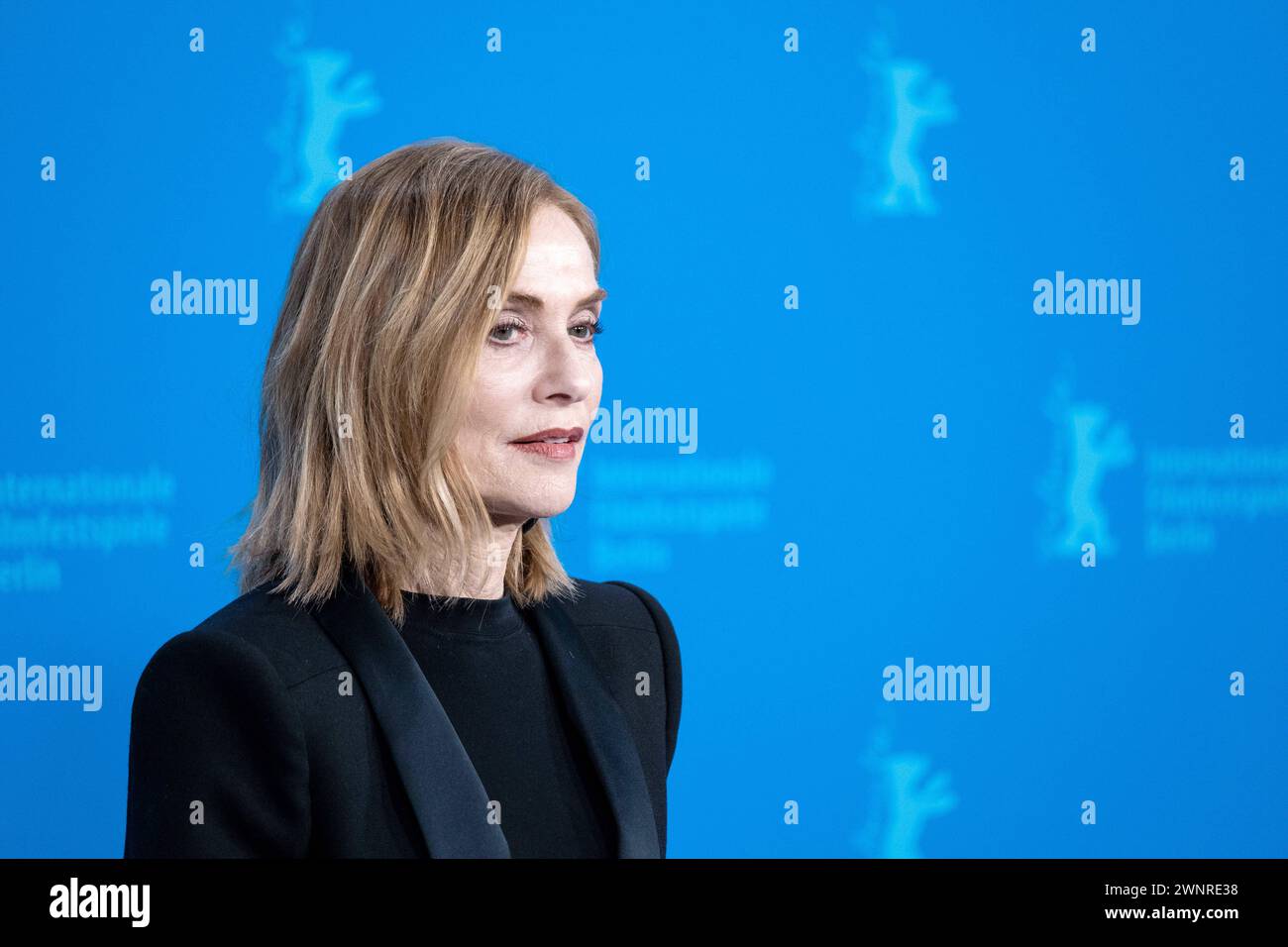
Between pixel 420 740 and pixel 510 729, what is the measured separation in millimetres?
150

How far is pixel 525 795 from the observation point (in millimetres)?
1307

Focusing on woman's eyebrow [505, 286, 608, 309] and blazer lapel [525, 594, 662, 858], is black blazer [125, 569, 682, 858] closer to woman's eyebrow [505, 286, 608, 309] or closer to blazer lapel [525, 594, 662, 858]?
blazer lapel [525, 594, 662, 858]

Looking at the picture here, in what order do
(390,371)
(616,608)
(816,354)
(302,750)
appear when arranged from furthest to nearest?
(816,354) → (616,608) → (390,371) → (302,750)

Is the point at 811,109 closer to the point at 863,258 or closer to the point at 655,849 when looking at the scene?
the point at 863,258

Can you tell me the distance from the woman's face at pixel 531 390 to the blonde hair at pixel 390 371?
0.02 m

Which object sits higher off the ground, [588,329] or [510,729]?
[588,329]

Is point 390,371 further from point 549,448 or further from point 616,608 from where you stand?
point 616,608

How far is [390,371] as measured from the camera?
1283 millimetres

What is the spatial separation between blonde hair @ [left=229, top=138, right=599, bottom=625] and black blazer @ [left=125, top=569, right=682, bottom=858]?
2.2 inches

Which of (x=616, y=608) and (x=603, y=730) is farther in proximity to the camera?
(x=616, y=608)

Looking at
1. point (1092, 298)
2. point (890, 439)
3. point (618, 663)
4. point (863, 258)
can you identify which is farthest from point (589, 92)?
point (618, 663)

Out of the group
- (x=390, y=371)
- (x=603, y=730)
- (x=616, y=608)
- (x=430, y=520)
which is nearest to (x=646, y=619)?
(x=616, y=608)

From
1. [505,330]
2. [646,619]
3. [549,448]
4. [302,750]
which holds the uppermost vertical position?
[505,330]

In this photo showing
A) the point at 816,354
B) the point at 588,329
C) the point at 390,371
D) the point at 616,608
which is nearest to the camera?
the point at 390,371
